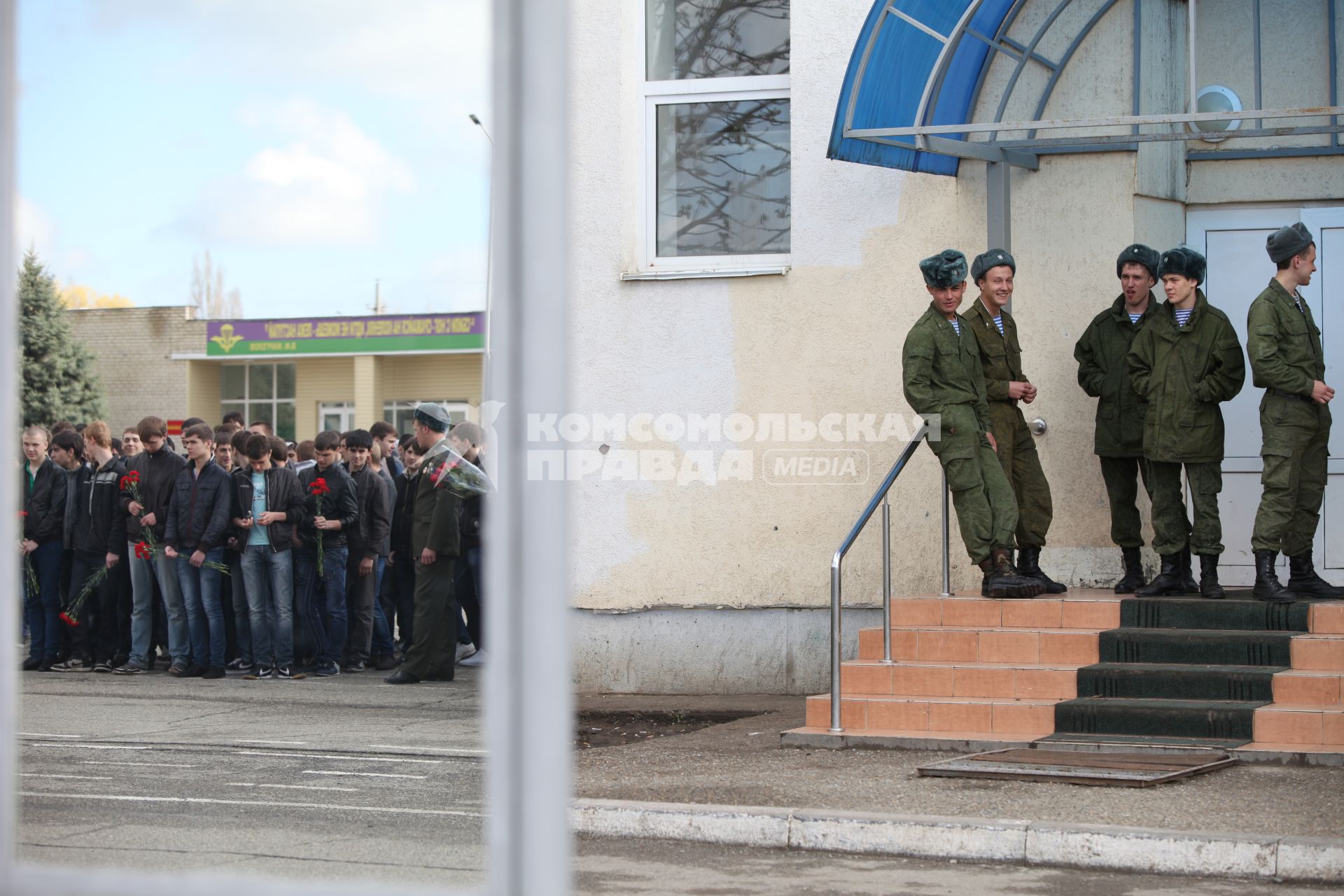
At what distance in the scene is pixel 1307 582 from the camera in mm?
8180

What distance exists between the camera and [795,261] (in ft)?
33.2

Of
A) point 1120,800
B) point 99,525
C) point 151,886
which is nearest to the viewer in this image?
point 151,886

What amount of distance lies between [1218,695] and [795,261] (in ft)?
13.3

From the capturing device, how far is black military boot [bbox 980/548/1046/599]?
8406 mm

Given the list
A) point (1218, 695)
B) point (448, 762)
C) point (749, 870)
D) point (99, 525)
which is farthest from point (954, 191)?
point (99, 525)

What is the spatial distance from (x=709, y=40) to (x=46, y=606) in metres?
6.94

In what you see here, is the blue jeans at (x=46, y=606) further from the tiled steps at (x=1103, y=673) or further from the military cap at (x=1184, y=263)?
the military cap at (x=1184, y=263)

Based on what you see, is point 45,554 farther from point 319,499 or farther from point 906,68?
point 906,68

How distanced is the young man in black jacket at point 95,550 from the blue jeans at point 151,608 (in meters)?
0.18

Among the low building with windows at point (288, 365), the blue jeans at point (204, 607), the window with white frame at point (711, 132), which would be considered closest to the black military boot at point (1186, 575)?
the window with white frame at point (711, 132)

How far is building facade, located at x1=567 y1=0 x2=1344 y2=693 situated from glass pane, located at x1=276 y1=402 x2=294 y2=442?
39.6m

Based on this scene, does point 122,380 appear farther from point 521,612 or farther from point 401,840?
point 521,612

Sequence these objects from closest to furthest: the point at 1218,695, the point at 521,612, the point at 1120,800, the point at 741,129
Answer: the point at 521,612 → the point at 1120,800 → the point at 1218,695 → the point at 741,129

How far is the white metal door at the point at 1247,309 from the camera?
9.33 metres
